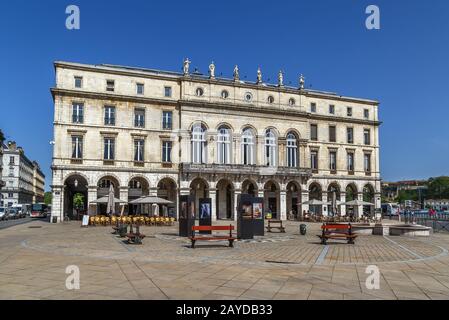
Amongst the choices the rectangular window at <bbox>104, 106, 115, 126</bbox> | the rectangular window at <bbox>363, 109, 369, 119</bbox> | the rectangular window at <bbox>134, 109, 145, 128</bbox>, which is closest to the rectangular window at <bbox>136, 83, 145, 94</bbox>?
the rectangular window at <bbox>134, 109, 145, 128</bbox>

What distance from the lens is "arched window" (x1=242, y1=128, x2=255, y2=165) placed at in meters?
47.9

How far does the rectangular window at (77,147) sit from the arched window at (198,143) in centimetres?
1183

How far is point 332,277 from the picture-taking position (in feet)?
33.2

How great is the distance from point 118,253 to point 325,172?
4135cm

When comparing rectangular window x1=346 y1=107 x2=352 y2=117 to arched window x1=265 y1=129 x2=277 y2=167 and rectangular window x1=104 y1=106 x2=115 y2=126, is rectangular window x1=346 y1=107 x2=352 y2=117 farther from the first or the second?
rectangular window x1=104 y1=106 x2=115 y2=126

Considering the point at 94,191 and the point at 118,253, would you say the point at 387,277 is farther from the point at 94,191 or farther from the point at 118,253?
the point at 94,191

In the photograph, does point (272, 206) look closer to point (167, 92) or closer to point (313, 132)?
point (313, 132)

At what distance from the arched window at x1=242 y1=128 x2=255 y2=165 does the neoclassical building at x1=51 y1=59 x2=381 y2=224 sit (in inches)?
4.9

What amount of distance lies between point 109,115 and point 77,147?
15.3 ft

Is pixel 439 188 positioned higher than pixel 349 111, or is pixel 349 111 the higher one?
pixel 349 111

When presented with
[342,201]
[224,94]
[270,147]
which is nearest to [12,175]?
[224,94]

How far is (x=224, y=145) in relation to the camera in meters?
47.1

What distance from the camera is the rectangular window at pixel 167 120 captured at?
44.8 m
